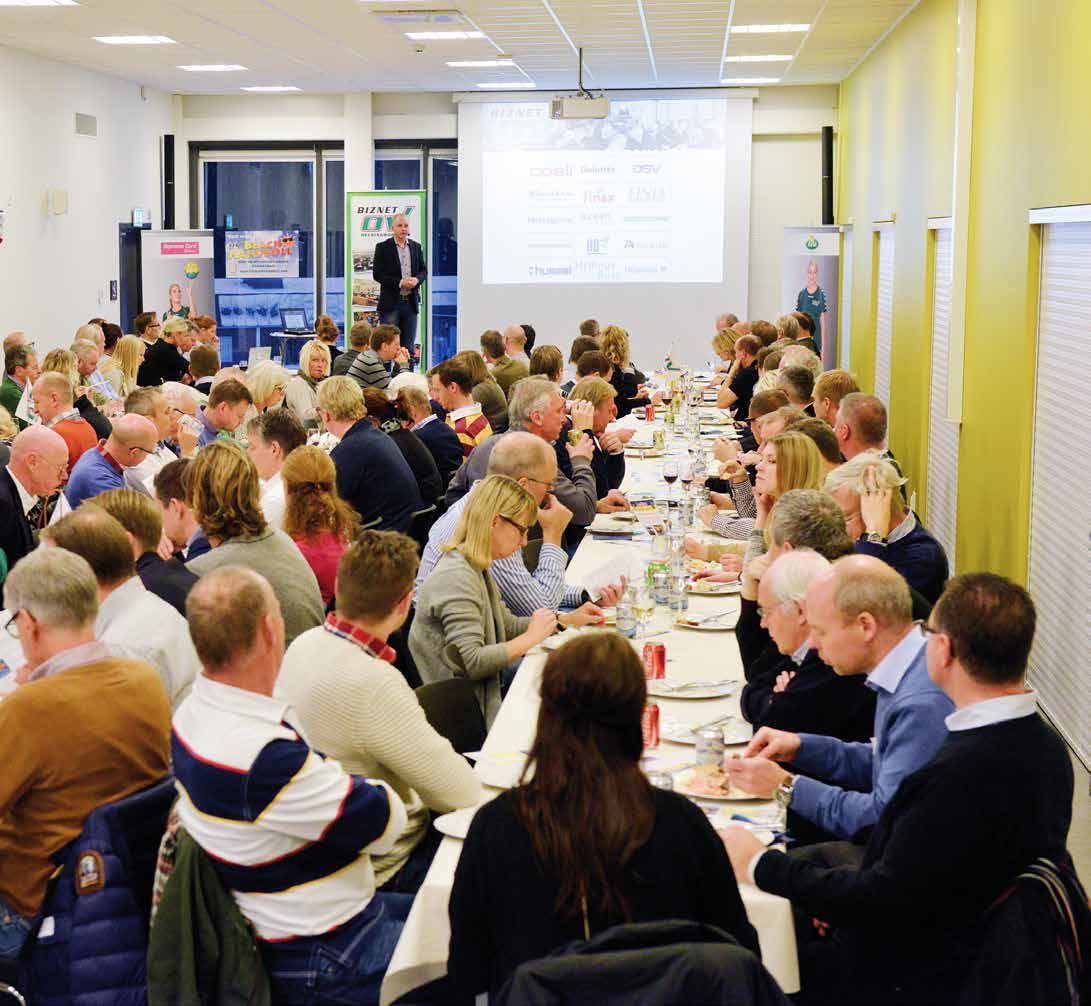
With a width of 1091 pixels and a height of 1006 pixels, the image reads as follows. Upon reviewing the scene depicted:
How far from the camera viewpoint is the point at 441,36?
1262 centimetres

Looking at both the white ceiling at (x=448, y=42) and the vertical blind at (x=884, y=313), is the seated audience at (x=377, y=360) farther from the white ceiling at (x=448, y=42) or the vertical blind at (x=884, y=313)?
the vertical blind at (x=884, y=313)

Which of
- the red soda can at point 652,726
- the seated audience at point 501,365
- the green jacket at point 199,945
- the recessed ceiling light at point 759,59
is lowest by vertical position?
the green jacket at point 199,945

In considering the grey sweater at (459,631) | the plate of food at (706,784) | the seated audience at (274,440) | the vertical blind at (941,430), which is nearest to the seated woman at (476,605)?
the grey sweater at (459,631)

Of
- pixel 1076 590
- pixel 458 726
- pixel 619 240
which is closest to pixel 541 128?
pixel 619 240

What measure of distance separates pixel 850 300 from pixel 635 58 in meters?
A: 3.82

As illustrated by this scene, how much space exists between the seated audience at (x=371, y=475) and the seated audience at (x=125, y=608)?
3.09 meters

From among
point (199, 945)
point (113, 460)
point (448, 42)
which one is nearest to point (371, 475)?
point (113, 460)

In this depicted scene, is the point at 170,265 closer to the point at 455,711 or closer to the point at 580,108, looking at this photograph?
the point at 580,108

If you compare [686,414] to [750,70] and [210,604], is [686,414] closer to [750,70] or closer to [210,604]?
[750,70]

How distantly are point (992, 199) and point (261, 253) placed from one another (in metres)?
10.8

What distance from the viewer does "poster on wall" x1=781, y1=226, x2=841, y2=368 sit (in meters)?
15.1

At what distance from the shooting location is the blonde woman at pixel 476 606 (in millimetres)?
4270

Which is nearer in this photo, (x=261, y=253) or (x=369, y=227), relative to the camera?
(x=369, y=227)

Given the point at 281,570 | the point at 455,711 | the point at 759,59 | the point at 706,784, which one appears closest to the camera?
the point at 706,784
